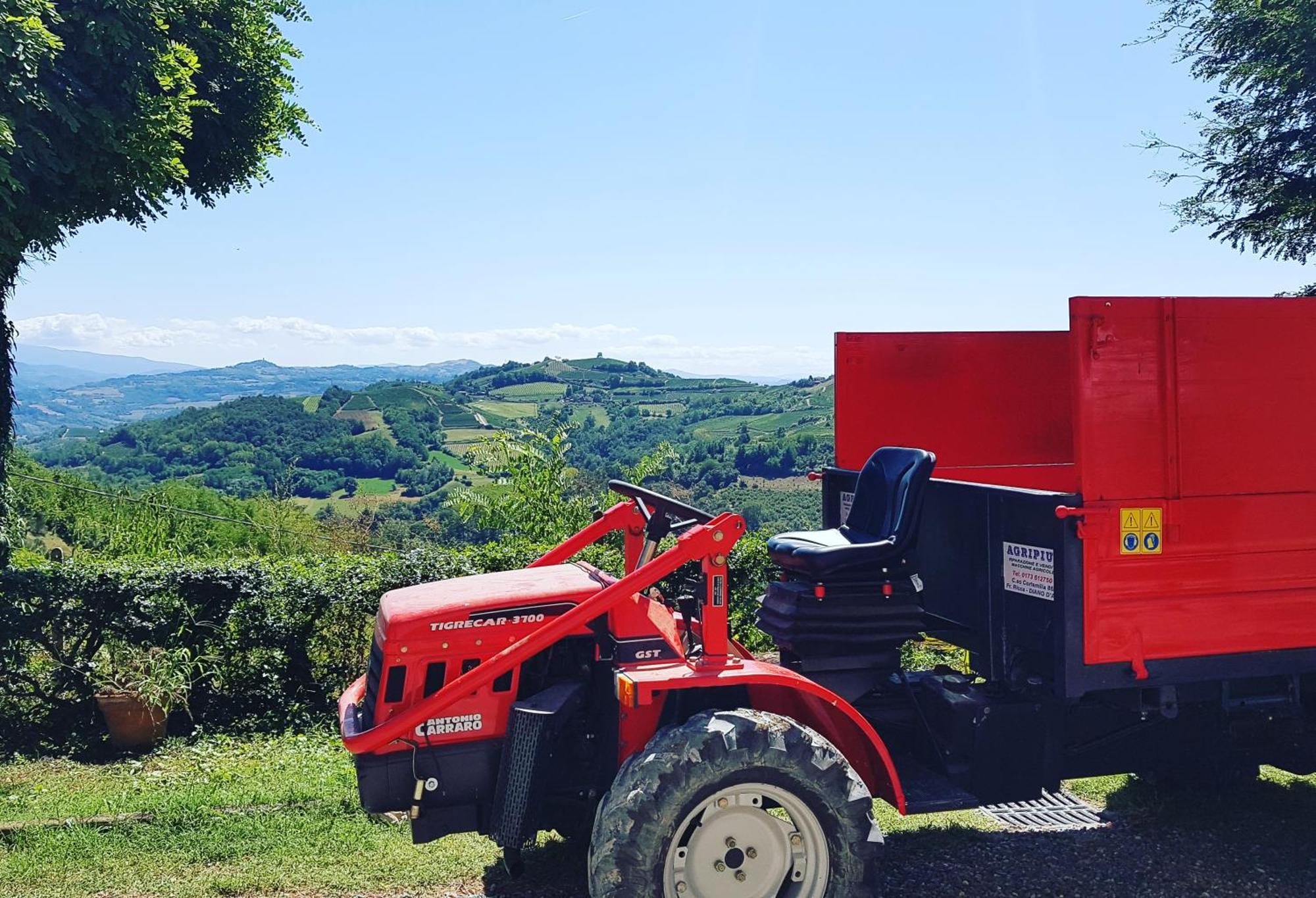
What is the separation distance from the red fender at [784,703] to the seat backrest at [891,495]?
2.69 ft

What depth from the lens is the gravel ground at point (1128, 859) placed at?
15.4 ft

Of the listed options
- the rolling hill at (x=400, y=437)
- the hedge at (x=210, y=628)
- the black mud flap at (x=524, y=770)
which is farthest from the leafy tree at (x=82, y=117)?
the rolling hill at (x=400, y=437)

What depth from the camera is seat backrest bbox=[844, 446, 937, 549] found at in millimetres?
4809

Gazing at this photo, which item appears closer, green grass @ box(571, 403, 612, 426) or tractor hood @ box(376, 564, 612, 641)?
tractor hood @ box(376, 564, 612, 641)

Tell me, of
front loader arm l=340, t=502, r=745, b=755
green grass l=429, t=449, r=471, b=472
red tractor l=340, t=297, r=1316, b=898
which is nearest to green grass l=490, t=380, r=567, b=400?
green grass l=429, t=449, r=471, b=472

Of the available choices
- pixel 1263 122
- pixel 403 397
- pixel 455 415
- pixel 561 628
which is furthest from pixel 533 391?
pixel 561 628

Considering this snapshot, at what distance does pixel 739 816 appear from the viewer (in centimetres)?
405

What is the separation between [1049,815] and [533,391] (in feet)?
322

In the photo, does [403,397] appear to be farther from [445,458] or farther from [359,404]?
[445,458]

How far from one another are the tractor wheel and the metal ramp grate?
5.60 ft

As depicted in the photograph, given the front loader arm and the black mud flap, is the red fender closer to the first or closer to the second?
the front loader arm

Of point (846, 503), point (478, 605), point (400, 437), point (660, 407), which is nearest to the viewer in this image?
point (478, 605)

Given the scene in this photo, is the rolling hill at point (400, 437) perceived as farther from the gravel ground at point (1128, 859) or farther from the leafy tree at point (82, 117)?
the gravel ground at point (1128, 859)

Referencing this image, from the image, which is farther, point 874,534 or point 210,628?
point 210,628
